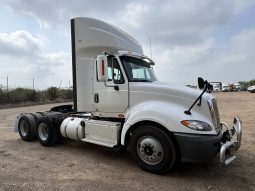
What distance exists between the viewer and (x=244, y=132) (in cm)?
941

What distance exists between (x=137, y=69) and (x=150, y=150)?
2009 millimetres

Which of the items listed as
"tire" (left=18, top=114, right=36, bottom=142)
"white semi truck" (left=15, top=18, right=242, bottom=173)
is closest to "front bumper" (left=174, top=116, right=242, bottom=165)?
"white semi truck" (left=15, top=18, right=242, bottom=173)

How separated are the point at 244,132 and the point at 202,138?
5456 millimetres

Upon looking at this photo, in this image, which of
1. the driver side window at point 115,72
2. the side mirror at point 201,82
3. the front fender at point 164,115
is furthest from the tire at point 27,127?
the side mirror at point 201,82

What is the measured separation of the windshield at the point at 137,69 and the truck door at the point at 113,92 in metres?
0.16

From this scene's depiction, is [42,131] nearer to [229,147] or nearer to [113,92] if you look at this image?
[113,92]

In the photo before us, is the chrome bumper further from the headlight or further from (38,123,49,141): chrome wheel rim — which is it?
(38,123,49,141): chrome wheel rim

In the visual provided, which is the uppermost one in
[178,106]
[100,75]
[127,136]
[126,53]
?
[126,53]

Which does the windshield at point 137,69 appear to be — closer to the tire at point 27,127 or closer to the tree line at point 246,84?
the tire at point 27,127

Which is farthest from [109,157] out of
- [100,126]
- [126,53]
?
[126,53]

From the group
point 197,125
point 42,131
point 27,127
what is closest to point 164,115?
point 197,125

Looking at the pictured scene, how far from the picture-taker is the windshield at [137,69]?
6.04 m

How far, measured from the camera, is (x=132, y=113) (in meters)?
5.66

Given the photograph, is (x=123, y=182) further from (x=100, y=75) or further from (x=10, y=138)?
(x=10, y=138)
